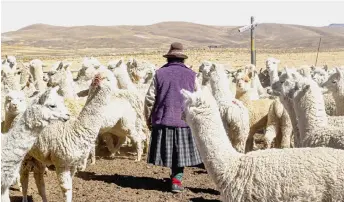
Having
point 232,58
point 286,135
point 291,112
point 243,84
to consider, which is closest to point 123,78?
point 243,84

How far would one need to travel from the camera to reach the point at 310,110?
552 centimetres

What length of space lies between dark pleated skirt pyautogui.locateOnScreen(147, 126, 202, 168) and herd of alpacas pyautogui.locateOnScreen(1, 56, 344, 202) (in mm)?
747

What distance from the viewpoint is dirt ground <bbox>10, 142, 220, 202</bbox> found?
699 cm

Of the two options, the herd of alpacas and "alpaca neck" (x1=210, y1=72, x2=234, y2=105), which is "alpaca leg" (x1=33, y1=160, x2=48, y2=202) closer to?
the herd of alpacas

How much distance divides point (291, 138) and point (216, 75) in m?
1.84

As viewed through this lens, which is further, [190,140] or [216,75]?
[216,75]

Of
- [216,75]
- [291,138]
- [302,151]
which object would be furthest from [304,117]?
[291,138]

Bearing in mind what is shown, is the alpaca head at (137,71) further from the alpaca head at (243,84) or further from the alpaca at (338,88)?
the alpaca at (338,88)

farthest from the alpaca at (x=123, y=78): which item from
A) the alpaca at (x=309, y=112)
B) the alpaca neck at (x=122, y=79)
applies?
the alpaca at (x=309, y=112)

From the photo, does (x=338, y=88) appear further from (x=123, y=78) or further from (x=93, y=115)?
(x=123, y=78)

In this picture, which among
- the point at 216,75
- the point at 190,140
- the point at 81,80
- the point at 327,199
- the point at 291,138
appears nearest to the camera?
the point at 327,199

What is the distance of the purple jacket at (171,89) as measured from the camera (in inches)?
267

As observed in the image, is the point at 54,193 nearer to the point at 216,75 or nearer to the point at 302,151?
the point at 216,75

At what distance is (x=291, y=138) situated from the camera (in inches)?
350
